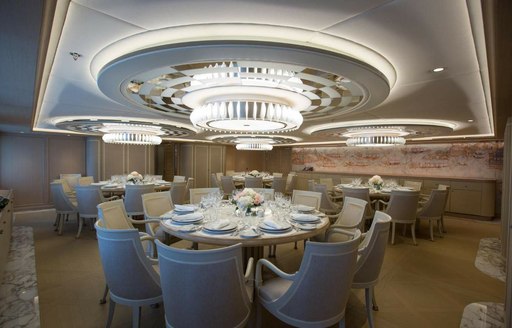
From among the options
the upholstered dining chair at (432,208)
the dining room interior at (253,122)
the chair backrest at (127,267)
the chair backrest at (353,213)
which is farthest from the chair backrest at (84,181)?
the upholstered dining chair at (432,208)

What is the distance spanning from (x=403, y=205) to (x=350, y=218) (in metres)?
1.94

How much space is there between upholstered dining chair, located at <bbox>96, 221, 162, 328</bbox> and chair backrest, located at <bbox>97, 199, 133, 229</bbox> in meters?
0.67

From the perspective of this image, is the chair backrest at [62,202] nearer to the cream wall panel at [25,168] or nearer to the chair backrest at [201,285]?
the cream wall panel at [25,168]

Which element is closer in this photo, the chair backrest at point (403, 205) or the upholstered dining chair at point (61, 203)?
the chair backrest at point (403, 205)

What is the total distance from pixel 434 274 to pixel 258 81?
3462 mm

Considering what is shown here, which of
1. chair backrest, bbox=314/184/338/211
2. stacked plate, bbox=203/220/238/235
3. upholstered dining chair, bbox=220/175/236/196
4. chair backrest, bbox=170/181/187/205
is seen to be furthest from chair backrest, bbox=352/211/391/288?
upholstered dining chair, bbox=220/175/236/196

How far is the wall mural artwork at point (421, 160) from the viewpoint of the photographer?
7203mm

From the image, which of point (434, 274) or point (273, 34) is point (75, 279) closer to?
point (273, 34)

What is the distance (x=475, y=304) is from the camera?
8.77 feet

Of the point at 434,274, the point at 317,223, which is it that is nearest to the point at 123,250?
the point at 317,223

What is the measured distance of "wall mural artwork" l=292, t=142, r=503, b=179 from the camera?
7203mm

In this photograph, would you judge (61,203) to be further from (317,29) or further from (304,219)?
(317,29)

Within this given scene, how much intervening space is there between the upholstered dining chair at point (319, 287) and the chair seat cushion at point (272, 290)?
44mm

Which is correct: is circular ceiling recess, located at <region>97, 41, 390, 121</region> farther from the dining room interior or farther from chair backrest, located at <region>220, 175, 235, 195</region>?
chair backrest, located at <region>220, 175, 235, 195</region>
